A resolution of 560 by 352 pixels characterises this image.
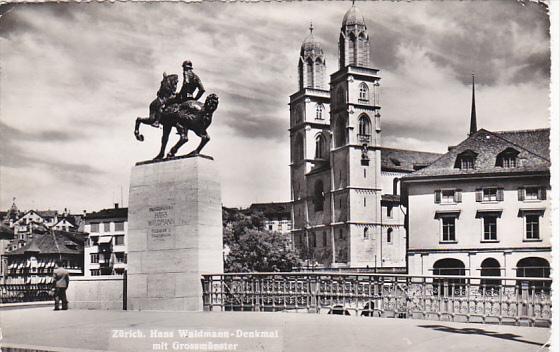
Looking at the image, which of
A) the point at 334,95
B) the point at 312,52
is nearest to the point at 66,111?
the point at 334,95

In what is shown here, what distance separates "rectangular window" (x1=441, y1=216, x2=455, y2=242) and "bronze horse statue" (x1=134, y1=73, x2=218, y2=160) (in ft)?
116

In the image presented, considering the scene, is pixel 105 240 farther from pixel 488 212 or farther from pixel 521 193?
pixel 521 193

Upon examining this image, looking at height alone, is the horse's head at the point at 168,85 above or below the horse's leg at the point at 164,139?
above

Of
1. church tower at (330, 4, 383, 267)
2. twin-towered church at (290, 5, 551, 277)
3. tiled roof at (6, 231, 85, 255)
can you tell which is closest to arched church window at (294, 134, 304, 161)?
twin-towered church at (290, 5, 551, 277)

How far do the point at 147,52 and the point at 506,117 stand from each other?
875 centimetres

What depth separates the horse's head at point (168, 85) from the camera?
16359mm

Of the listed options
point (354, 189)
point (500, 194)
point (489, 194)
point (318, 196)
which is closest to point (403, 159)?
point (318, 196)

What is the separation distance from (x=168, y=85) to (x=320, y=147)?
9405cm

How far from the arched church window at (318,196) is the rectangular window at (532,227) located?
5561cm

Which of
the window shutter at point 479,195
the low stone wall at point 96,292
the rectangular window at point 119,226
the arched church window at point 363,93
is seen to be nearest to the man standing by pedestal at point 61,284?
the low stone wall at point 96,292

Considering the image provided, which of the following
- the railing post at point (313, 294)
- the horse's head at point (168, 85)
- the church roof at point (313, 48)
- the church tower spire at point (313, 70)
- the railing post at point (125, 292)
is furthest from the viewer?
the church tower spire at point (313, 70)

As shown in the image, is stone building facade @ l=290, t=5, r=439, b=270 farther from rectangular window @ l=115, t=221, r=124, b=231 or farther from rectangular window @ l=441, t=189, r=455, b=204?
rectangular window @ l=441, t=189, r=455, b=204

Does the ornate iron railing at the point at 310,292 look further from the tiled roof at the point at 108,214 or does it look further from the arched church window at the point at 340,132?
the tiled roof at the point at 108,214

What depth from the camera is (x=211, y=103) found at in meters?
16.1
